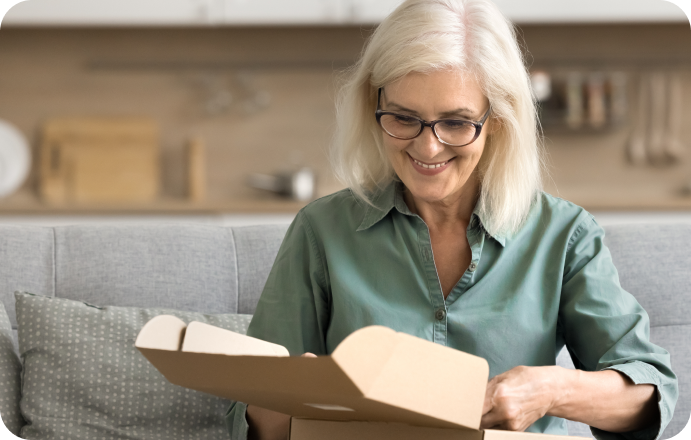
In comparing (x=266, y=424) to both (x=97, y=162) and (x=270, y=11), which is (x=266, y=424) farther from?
(x=97, y=162)

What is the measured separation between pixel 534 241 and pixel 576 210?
96mm

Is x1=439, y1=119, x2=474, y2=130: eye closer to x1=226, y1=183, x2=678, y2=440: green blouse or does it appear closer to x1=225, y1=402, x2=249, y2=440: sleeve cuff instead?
x1=226, y1=183, x2=678, y2=440: green blouse

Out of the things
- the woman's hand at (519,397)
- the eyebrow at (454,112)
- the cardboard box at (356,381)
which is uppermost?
the eyebrow at (454,112)

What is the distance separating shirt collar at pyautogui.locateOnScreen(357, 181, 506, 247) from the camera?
1231mm

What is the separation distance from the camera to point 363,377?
66 centimetres

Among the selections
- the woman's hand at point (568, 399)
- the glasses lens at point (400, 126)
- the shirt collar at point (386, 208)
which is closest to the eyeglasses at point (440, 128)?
the glasses lens at point (400, 126)

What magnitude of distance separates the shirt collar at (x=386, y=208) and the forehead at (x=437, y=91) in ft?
0.65

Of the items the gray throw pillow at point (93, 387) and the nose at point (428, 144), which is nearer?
the nose at point (428, 144)

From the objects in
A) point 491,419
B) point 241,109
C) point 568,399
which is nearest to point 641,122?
point 241,109

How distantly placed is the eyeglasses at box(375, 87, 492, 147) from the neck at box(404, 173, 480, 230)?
15cm

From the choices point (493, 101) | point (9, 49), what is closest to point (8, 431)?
point (493, 101)

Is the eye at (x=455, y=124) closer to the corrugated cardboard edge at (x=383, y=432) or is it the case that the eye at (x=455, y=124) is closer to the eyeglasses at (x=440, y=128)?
the eyeglasses at (x=440, y=128)

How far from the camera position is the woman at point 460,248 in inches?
43.3

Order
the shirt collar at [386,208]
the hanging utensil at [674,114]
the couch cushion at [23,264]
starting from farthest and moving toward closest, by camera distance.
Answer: the hanging utensil at [674,114], the couch cushion at [23,264], the shirt collar at [386,208]
